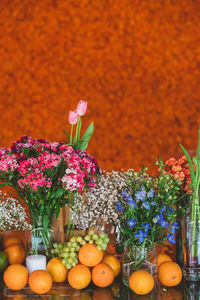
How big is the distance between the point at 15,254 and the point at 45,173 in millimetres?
280

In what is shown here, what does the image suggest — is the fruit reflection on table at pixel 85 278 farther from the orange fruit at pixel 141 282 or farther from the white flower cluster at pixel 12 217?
the white flower cluster at pixel 12 217

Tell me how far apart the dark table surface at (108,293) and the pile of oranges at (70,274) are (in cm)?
2

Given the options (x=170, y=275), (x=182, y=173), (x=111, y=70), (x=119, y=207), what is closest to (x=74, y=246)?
(x=119, y=207)

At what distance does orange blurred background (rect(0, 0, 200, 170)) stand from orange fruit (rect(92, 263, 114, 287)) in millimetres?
1933

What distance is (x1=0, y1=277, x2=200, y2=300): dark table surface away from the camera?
956 millimetres

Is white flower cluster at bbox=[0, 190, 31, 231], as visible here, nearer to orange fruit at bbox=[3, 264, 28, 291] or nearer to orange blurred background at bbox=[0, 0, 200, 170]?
orange fruit at bbox=[3, 264, 28, 291]

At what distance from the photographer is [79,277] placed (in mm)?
975

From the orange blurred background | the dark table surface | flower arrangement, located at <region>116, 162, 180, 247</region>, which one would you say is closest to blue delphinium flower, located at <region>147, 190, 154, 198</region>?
flower arrangement, located at <region>116, 162, 180, 247</region>

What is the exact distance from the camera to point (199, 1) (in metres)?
2.89

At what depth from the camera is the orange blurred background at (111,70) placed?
289 cm

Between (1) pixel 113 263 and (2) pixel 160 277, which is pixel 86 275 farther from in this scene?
(2) pixel 160 277

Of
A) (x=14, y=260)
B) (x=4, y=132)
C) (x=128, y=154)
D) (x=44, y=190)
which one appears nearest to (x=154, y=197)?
(x=44, y=190)

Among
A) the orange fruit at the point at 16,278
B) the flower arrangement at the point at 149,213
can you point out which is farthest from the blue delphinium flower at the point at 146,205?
the orange fruit at the point at 16,278

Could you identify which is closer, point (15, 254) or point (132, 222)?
point (132, 222)
